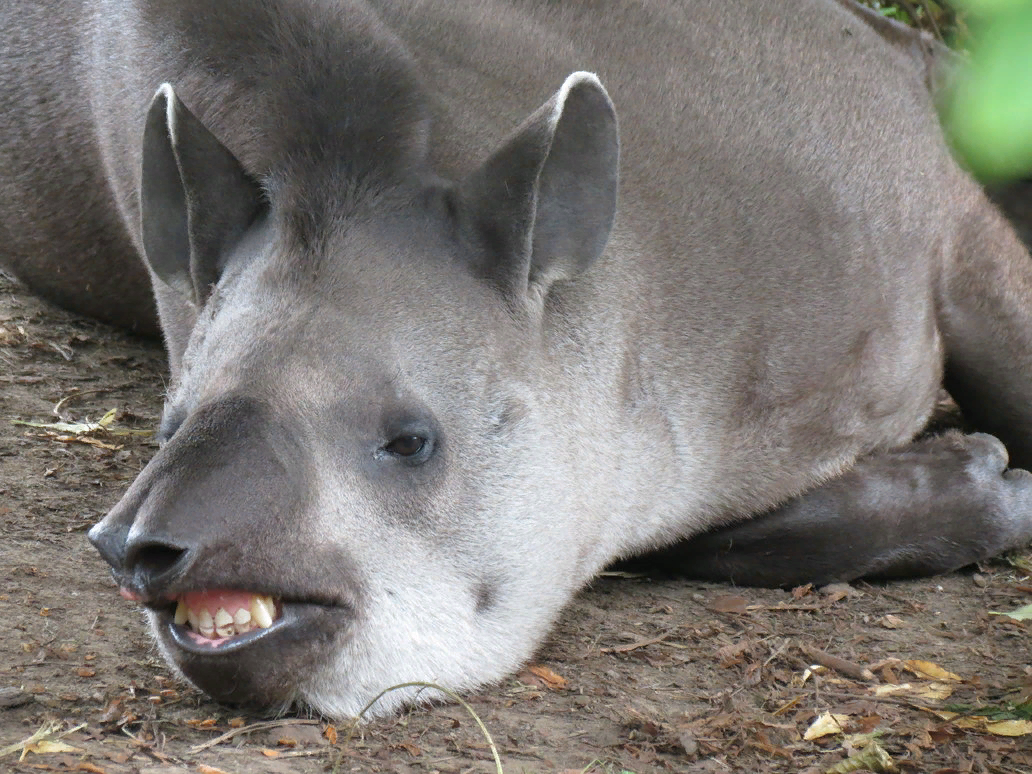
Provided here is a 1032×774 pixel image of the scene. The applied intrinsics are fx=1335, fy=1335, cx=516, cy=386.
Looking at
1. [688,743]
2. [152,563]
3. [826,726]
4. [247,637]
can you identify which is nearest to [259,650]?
[247,637]

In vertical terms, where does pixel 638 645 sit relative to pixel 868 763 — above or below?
below

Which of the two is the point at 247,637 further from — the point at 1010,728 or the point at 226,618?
the point at 1010,728

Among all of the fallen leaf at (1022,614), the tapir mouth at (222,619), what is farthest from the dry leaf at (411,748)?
the fallen leaf at (1022,614)

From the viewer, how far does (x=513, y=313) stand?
3553 mm

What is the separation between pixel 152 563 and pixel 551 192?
147cm

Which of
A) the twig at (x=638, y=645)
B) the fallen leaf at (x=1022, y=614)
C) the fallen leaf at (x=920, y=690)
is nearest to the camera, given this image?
the fallen leaf at (x=920, y=690)

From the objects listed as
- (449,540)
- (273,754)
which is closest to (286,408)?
(449,540)

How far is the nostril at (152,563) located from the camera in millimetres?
2664

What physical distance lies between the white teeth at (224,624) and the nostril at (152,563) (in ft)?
0.73

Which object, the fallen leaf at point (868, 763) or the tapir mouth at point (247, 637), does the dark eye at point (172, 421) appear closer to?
the tapir mouth at point (247, 637)

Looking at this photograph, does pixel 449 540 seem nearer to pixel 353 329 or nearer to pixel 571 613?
pixel 353 329

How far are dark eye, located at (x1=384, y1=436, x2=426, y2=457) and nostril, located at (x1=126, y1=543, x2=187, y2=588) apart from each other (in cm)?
66

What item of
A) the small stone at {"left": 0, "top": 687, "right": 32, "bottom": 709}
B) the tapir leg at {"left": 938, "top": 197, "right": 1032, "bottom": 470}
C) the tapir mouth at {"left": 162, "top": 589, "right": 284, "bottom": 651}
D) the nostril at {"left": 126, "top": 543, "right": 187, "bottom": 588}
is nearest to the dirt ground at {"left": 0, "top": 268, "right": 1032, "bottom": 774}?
the small stone at {"left": 0, "top": 687, "right": 32, "bottom": 709}

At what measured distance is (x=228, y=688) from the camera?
9.76 ft
